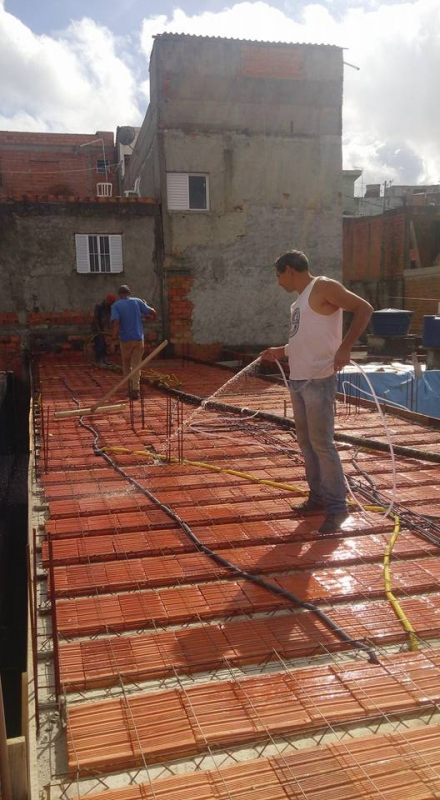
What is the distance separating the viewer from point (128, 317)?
860 centimetres

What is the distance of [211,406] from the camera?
7621mm

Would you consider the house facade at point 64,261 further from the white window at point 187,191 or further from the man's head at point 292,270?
the man's head at point 292,270

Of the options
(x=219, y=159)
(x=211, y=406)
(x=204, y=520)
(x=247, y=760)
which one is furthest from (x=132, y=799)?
(x=219, y=159)

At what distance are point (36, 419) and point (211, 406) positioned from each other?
2.08 metres

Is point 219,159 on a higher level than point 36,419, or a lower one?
higher

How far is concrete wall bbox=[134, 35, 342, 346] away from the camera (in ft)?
47.7

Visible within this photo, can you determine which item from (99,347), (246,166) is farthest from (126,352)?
(246,166)

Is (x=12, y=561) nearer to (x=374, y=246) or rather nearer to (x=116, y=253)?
(x=116, y=253)

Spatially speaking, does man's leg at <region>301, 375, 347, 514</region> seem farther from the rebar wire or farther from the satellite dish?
the satellite dish

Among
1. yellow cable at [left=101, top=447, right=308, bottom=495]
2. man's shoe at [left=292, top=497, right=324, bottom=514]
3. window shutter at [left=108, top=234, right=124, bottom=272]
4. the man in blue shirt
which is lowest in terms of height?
yellow cable at [left=101, top=447, right=308, bottom=495]

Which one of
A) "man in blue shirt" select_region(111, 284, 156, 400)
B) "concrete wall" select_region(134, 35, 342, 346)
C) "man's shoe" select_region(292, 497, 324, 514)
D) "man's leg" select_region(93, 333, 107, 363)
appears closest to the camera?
"man's shoe" select_region(292, 497, 324, 514)

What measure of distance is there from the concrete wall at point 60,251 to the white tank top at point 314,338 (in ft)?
38.3

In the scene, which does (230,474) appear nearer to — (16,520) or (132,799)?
(132,799)

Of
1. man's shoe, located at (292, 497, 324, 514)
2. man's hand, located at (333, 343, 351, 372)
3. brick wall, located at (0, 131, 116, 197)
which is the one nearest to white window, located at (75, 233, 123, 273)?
man's shoe, located at (292, 497, 324, 514)
